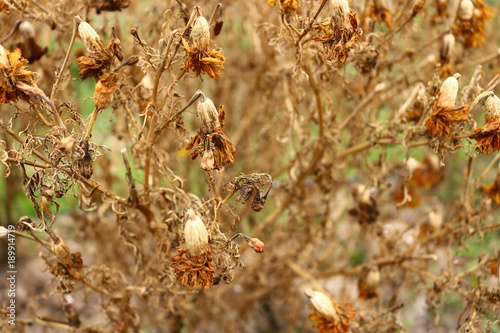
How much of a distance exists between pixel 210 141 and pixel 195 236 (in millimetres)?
165

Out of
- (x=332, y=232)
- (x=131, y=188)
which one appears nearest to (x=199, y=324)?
(x=332, y=232)

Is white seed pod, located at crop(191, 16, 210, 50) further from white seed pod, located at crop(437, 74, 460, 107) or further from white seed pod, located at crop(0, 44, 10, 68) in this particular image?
white seed pod, located at crop(437, 74, 460, 107)

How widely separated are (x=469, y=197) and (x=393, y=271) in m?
0.36

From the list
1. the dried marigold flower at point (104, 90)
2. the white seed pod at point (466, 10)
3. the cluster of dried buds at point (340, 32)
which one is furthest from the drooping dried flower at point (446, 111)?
the dried marigold flower at point (104, 90)

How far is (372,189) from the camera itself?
1373 mm

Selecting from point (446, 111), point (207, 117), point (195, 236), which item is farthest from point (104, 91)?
point (446, 111)

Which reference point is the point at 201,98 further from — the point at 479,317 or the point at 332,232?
the point at 332,232

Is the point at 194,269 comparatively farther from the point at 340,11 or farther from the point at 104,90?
the point at 340,11

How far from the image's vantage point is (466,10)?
46.2 inches

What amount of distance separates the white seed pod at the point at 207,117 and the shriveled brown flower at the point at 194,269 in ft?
0.69

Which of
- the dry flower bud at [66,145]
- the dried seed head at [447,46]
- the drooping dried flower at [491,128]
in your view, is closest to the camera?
the dry flower bud at [66,145]

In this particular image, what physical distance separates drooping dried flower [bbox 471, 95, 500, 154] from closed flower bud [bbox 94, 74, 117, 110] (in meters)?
0.72

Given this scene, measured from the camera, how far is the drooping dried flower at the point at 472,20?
1175mm

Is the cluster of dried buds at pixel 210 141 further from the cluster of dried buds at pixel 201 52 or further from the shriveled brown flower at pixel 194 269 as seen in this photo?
the shriveled brown flower at pixel 194 269
